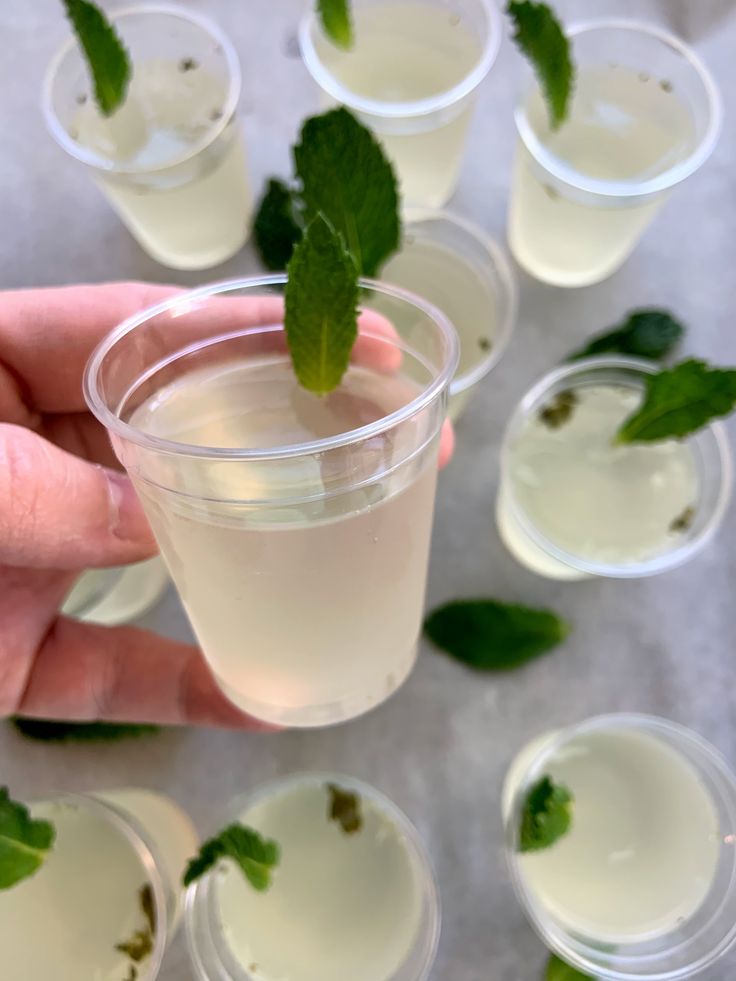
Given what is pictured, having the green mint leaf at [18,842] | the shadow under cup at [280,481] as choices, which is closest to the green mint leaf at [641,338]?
the shadow under cup at [280,481]

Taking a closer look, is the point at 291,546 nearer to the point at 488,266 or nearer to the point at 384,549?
the point at 384,549

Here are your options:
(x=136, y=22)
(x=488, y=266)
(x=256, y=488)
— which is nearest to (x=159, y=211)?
(x=136, y=22)

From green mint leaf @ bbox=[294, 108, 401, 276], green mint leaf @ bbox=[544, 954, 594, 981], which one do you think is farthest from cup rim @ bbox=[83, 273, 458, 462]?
green mint leaf @ bbox=[544, 954, 594, 981]

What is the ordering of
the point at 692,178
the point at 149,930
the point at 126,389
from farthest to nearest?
the point at 692,178, the point at 149,930, the point at 126,389

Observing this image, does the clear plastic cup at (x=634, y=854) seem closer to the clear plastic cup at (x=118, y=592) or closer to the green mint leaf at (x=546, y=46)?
the clear plastic cup at (x=118, y=592)

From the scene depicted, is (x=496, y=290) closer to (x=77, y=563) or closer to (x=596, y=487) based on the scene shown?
(x=596, y=487)

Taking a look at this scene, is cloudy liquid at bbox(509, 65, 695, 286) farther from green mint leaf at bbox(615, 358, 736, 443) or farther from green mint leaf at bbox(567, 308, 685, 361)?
green mint leaf at bbox(615, 358, 736, 443)
